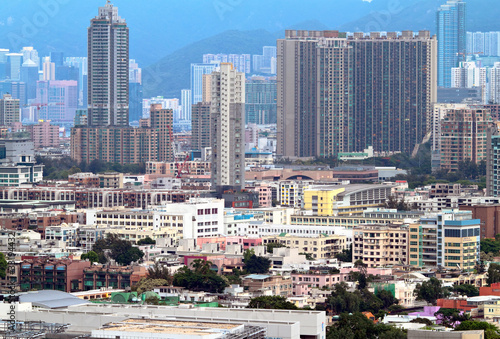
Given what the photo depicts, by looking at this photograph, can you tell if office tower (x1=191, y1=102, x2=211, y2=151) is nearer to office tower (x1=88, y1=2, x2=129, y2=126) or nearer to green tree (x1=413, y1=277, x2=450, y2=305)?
office tower (x1=88, y1=2, x2=129, y2=126)

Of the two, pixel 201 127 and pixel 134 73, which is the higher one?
pixel 134 73

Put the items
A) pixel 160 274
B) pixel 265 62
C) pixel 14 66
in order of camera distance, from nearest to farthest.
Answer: pixel 160 274
pixel 14 66
pixel 265 62

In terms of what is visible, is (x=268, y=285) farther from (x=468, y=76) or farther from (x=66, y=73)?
(x=66, y=73)

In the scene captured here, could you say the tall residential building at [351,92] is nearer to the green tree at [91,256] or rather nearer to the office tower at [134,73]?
the green tree at [91,256]

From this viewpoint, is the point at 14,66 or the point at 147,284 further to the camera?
the point at 14,66

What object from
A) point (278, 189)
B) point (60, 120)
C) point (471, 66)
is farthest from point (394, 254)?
point (60, 120)

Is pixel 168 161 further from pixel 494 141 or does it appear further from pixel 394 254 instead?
pixel 394 254

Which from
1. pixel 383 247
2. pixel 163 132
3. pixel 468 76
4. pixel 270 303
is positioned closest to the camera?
pixel 270 303

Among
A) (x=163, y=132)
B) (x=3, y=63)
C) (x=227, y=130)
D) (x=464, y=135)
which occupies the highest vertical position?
(x=3, y=63)

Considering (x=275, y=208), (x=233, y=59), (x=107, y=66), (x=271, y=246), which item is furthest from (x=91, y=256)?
(x=233, y=59)
